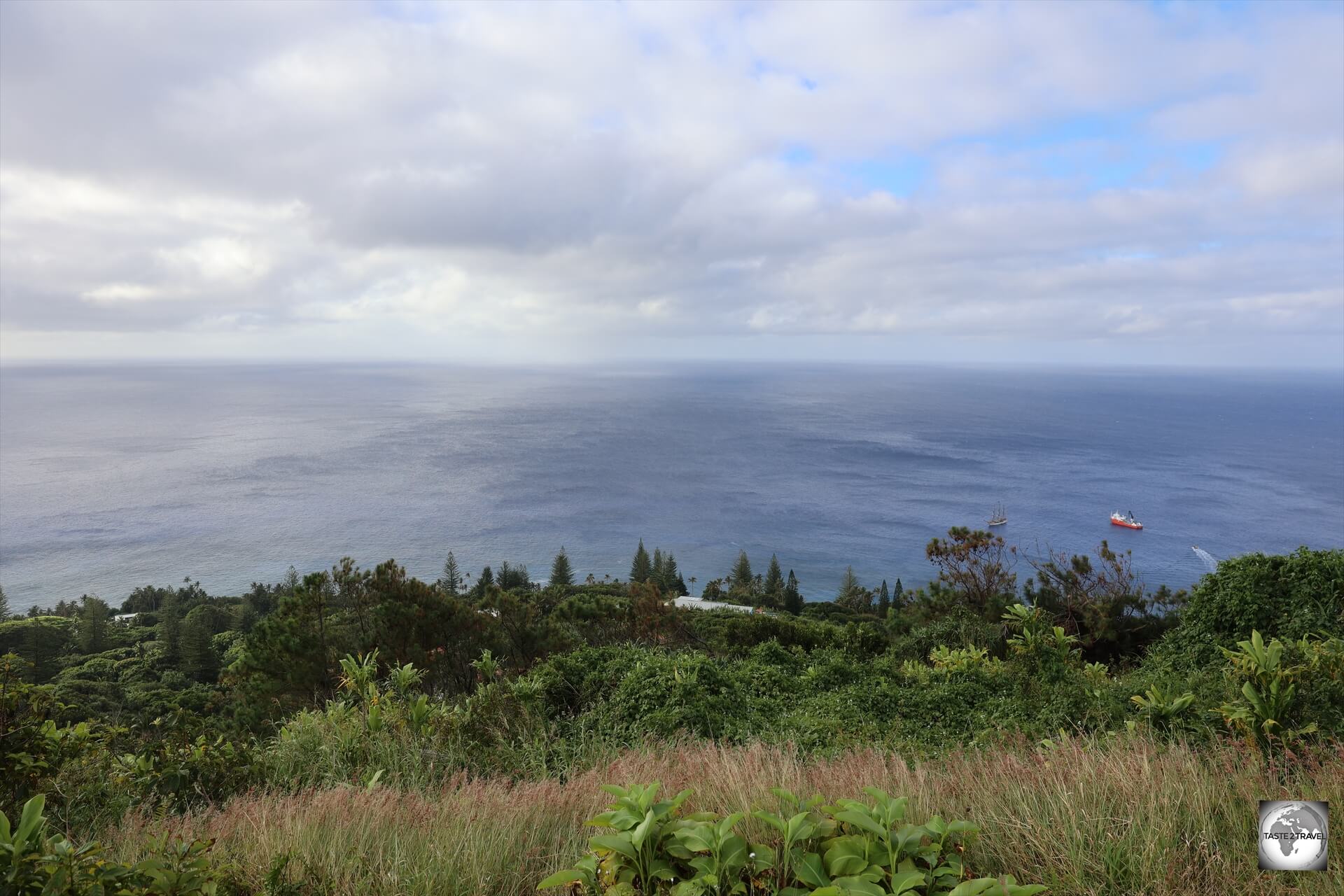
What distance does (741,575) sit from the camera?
5228cm

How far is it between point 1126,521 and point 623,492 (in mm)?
53560

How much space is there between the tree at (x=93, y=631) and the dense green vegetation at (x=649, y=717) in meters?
30.4

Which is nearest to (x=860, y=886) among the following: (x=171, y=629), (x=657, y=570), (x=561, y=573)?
(x=171, y=629)

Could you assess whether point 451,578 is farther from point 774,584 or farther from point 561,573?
point 774,584

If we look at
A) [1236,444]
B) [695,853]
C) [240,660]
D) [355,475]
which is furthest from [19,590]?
A: [1236,444]

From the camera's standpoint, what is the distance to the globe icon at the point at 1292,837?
2.77 m

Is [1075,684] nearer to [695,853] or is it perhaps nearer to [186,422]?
[695,853]

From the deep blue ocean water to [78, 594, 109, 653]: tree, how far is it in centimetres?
1332

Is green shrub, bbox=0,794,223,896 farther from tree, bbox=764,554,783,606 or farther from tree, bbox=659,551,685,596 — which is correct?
tree, bbox=764,554,783,606

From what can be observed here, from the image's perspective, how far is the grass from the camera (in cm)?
276

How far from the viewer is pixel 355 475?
83938mm

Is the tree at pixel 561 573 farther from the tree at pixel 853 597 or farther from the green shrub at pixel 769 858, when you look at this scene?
the green shrub at pixel 769 858

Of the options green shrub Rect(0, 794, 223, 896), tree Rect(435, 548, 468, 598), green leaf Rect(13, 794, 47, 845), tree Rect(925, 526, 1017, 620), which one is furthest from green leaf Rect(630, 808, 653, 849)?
tree Rect(435, 548, 468, 598)

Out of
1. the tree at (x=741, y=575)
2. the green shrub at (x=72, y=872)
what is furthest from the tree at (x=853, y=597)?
the green shrub at (x=72, y=872)
